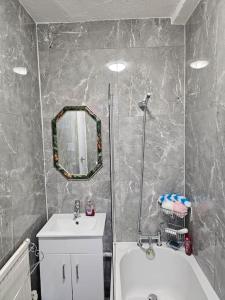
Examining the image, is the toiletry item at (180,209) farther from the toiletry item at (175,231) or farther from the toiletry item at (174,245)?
the toiletry item at (174,245)

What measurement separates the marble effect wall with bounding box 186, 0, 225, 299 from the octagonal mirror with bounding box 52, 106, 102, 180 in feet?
2.77

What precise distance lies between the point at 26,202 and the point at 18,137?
0.51 meters

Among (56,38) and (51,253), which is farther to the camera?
(56,38)

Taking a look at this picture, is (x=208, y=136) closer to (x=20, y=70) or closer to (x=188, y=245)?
(x=188, y=245)

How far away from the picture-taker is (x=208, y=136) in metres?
1.54

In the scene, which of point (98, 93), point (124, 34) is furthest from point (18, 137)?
point (124, 34)

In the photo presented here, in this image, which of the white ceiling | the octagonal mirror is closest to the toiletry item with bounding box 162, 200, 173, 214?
the octagonal mirror

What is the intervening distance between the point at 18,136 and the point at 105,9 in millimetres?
1241

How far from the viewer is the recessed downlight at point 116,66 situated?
2.06 meters

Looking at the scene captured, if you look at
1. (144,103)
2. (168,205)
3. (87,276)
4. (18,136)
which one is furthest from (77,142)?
(87,276)

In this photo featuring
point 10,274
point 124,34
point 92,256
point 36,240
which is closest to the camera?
point 10,274

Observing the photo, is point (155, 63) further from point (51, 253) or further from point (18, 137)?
point (51, 253)

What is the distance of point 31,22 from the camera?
6.40 feet

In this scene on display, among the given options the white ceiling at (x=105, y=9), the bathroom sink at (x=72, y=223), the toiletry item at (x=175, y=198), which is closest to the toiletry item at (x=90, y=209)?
the bathroom sink at (x=72, y=223)
